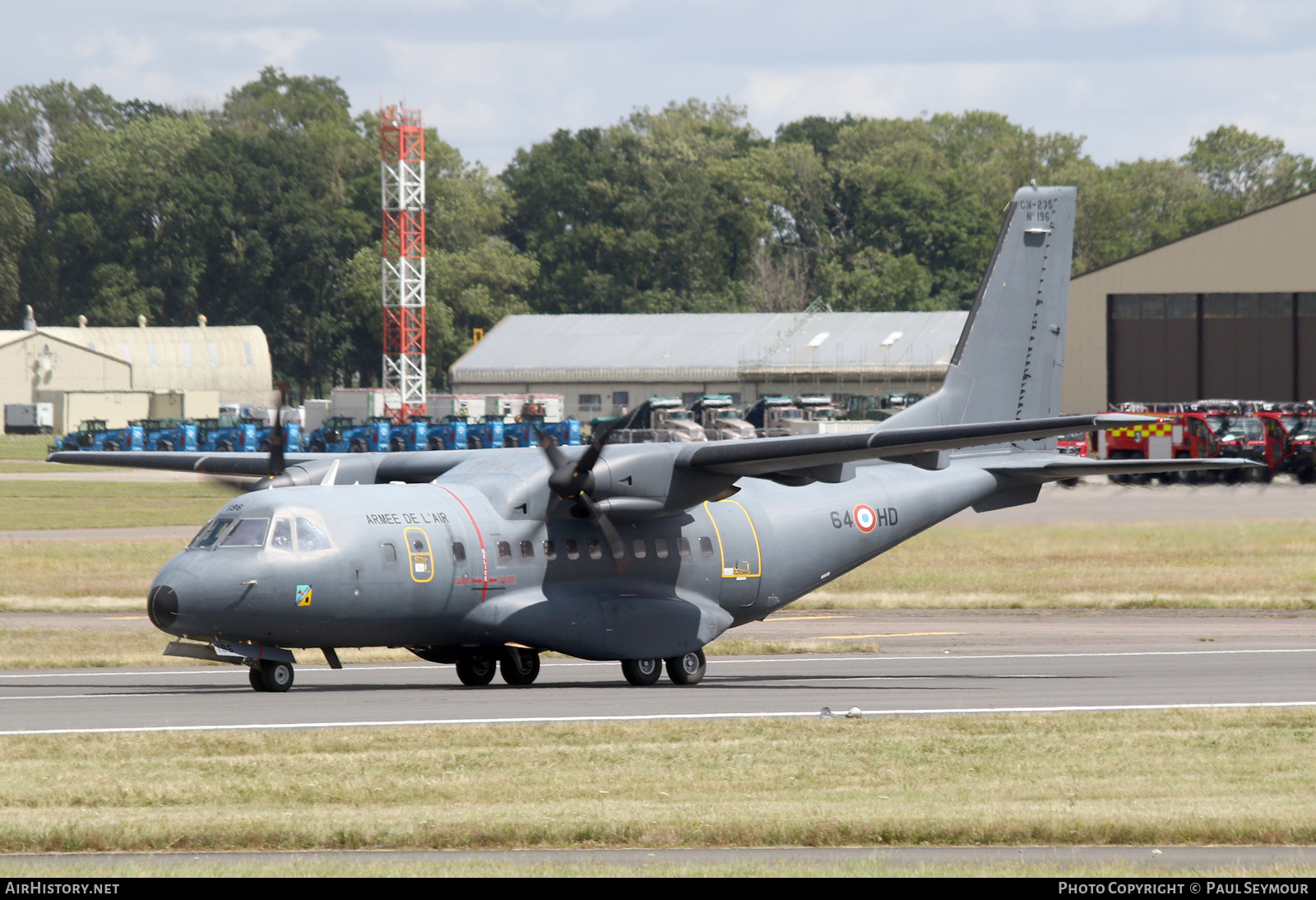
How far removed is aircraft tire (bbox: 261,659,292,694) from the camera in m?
22.3

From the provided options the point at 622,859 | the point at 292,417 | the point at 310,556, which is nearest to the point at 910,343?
the point at 292,417

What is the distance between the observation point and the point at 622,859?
1175 centimetres

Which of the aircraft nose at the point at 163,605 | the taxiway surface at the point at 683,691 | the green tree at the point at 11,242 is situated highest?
the green tree at the point at 11,242

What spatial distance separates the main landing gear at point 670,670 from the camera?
24375 millimetres

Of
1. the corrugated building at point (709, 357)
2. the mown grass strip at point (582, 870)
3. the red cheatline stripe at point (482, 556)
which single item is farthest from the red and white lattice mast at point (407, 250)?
the mown grass strip at point (582, 870)

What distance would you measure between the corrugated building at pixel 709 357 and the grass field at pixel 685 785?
90689mm

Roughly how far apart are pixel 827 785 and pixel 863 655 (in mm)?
13622

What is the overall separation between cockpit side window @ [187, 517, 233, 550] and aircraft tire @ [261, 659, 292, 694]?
190 cm

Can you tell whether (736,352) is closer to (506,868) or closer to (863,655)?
(863,655)

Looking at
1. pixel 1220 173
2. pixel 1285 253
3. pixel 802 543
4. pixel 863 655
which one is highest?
pixel 1220 173

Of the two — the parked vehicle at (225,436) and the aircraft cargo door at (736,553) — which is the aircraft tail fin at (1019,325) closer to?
the aircraft cargo door at (736,553)

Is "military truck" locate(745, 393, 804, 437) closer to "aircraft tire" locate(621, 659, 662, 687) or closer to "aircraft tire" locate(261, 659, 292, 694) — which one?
"aircraft tire" locate(621, 659, 662, 687)

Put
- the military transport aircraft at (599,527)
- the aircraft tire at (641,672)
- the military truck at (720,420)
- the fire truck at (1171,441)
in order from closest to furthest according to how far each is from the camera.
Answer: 1. the military transport aircraft at (599,527)
2. the aircraft tire at (641,672)
3. the fire truck at (1171,441)
4. the military truck at (720,420)

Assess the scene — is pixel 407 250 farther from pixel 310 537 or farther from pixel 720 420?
pixel 310 537
